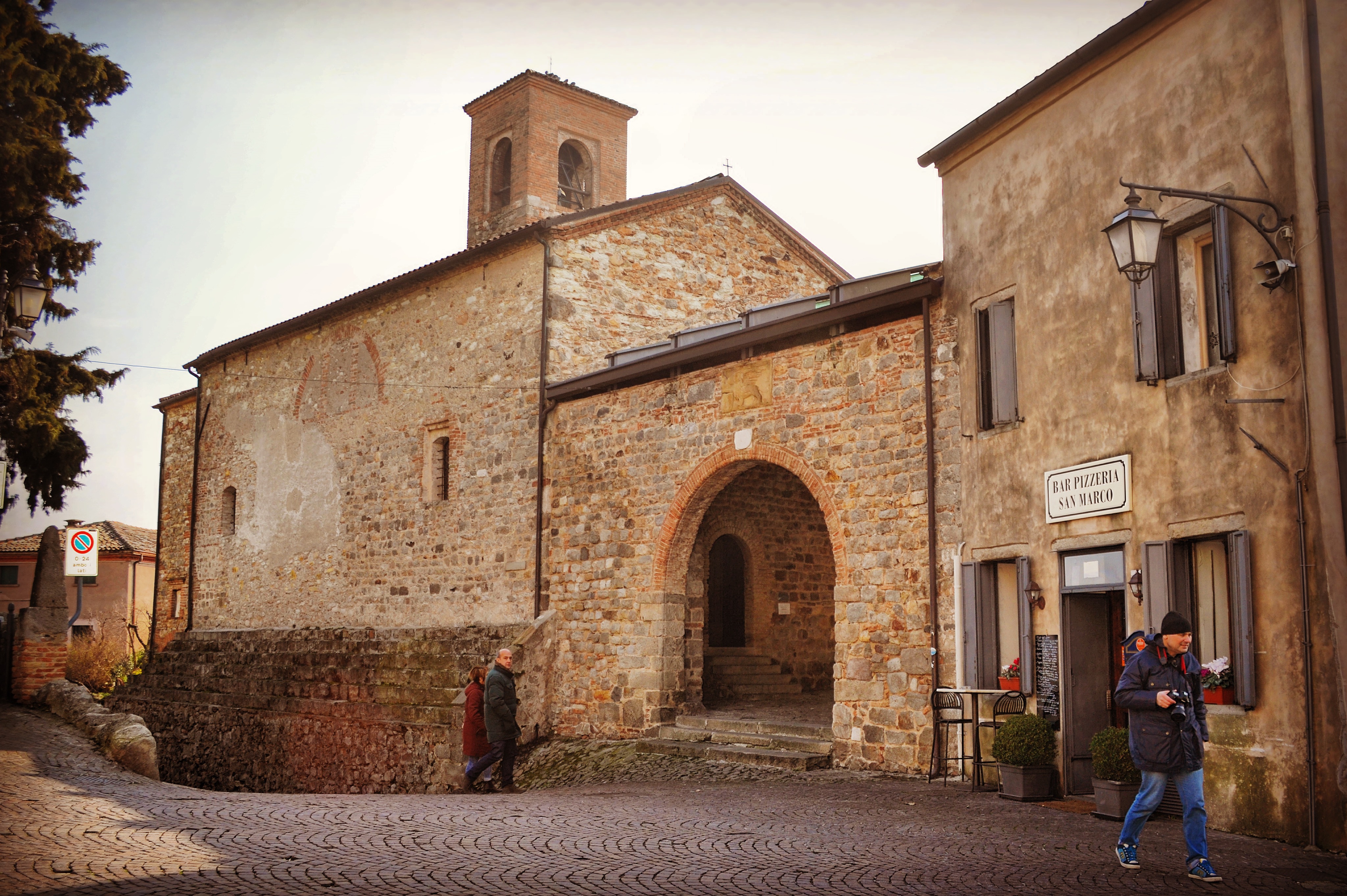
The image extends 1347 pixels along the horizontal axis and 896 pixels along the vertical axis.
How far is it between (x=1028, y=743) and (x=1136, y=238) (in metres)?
3.81

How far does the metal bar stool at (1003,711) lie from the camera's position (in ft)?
29.7

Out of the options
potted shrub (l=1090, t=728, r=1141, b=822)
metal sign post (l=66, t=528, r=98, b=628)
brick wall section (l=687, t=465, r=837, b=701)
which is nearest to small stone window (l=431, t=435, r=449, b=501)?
brick wall section (l=687, t=465, r=837, b=701)

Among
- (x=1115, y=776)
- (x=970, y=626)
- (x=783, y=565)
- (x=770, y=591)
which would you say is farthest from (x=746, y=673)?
(x=1115, y=776)

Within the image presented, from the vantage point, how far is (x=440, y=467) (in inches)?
670

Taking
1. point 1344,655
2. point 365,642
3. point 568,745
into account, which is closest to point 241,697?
point 365,642

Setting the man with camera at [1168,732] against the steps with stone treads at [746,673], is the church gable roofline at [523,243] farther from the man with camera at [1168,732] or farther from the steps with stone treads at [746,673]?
the man with camera at [1168,732]

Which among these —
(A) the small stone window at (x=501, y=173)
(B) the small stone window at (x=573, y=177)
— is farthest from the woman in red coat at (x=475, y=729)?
(A) the small stone window at (x=501, y=173)

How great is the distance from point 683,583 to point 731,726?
1.82 metres

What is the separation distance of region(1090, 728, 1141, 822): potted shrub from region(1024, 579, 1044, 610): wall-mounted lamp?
1.41 meters

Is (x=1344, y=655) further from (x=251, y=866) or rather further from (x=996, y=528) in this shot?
(x=251, y=866)

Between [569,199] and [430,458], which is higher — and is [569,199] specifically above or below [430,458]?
above

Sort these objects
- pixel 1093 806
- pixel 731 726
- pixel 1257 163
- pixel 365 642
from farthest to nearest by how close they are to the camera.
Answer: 1. pixel 365 642
2. pixel 731 726
3. pixel 1093 806
4. pixel 1257 163

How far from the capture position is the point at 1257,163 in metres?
7.34

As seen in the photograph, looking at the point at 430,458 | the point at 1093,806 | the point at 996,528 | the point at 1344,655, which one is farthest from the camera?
the point at 430,458
